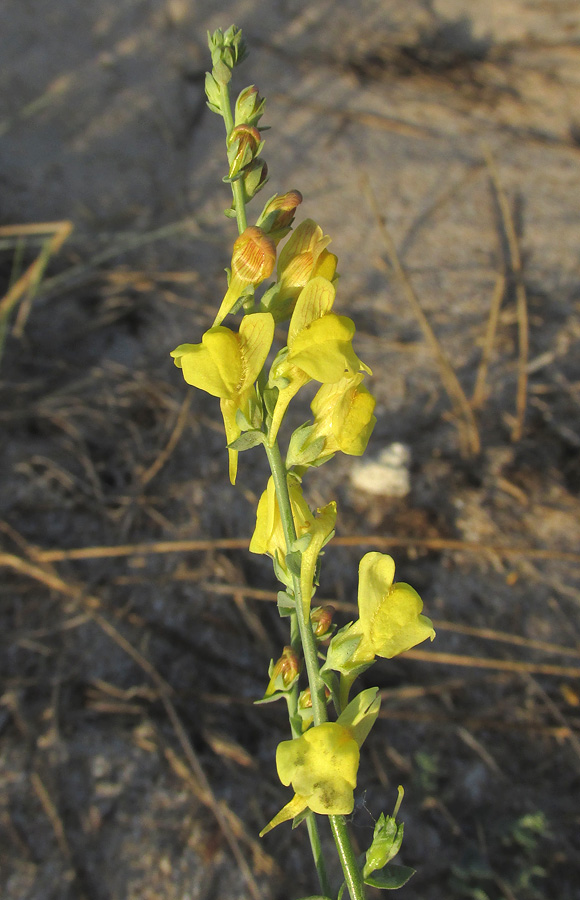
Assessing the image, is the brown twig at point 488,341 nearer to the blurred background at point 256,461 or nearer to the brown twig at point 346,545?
the blurred background at point 256,461

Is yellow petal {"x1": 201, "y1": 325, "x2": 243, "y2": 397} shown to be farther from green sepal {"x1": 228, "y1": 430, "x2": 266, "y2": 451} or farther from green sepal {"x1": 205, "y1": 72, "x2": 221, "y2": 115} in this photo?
green sepal {"x1": 205, "y1": 72, "x2": 221, "y2": 115}

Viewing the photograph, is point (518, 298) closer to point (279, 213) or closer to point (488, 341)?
point (488, 341)

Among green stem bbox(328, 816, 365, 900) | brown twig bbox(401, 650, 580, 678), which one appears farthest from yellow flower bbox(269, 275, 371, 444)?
brown twig bbox(401, 650, 580, 678)

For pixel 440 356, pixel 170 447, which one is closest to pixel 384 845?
pixel 170 447

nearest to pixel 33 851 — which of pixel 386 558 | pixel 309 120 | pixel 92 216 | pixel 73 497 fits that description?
pixel 73 497

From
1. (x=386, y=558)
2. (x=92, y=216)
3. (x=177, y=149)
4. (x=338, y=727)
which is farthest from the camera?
(x=177, y=149)

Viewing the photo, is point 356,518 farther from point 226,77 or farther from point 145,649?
point 226,77

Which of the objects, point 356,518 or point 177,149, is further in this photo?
point 177,149
